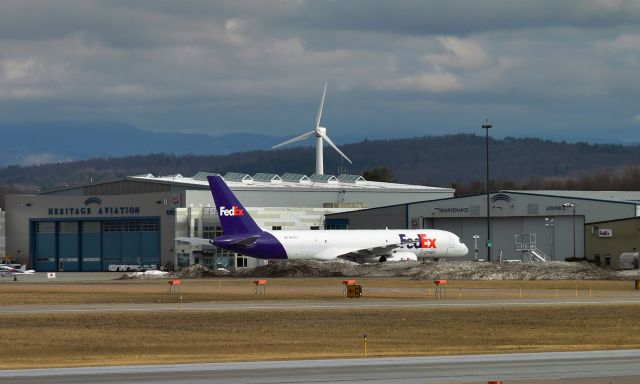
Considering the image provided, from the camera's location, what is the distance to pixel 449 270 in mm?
95438

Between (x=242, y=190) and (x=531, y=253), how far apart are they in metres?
41.4

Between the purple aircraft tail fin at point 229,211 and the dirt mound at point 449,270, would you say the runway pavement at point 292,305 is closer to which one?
the dirt mound at point 449,270

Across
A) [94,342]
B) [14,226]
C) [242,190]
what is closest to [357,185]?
[242,190]

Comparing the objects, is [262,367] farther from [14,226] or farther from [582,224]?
[14,226]

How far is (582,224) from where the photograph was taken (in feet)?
366

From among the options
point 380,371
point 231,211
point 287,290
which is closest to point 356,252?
point 231,211

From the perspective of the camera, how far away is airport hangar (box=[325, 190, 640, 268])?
103500 millimetres

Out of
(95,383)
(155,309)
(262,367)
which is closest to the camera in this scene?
(95,383)

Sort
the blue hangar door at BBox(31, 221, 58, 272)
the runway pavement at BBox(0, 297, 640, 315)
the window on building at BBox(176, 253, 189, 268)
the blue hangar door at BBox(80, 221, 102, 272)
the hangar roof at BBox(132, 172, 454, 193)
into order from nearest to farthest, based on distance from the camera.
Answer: the runway pavement at BBox(0, 297, 640, 315)
the window on building at BBox(176, 253, 189, 268)
the blue hangar door at BBox(80, 221, 102, 272)
the blue hangar door at BBox(31, 221, 58, 272)
the hangar roof at BBox(132, 172, 454, 193)

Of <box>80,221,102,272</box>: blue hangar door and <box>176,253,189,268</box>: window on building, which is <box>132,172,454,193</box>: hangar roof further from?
<box>176,253,189,268</box>: window on building

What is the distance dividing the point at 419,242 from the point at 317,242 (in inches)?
395

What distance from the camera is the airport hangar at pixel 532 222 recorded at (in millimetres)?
103500

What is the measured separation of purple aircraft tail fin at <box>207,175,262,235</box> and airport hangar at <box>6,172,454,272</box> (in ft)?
80.5

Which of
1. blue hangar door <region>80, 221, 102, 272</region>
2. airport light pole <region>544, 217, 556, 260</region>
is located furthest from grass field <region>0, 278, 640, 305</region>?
blue hangar door <region>80, 221, 102, 272</region>
